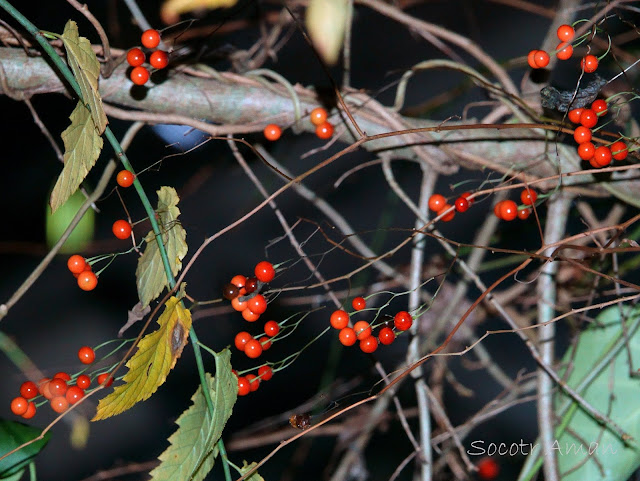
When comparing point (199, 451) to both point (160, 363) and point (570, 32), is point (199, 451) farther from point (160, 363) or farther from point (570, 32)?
point (570, 32)

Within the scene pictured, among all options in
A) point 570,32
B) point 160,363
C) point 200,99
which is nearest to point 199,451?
point 160,363

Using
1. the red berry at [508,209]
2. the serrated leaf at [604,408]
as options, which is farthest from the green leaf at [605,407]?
the red berry at [508,209]

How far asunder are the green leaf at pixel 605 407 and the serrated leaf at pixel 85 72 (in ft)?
1.74

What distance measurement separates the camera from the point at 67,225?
2.20 ft

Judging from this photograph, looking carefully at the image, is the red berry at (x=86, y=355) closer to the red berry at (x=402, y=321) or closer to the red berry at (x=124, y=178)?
the red berry at (x=124, y=178)

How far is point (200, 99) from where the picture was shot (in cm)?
59

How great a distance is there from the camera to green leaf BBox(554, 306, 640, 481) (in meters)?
0.61

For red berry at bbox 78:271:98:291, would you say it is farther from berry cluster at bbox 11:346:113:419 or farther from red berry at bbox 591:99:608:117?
red berry at bbox 591:99:608:117

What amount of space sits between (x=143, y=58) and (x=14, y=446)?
0.36 metres

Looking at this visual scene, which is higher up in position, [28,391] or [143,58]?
[143,58]

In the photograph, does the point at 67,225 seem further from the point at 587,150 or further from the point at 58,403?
the point at 587,150

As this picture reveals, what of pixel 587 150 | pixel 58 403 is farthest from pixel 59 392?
pixel 587 150

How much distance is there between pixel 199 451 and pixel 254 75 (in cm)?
38

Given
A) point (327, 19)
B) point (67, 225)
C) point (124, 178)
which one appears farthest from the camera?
point (67, 225)
